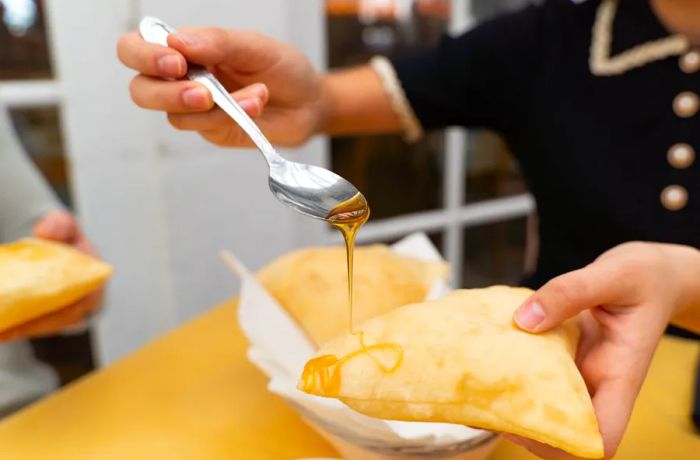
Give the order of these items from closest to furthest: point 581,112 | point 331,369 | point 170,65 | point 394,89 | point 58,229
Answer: point 331,369
point 170,65
point 58,229
point 581,112
point 394,89

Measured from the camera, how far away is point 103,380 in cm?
57

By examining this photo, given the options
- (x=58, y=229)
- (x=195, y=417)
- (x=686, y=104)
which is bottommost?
(x=195, y=417)

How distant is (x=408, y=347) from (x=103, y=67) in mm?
720

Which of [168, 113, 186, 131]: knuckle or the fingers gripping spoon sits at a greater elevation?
[168, 113, 186, 131]: knuckle

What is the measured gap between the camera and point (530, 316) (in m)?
0.36

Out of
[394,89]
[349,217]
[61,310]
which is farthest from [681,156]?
[61,310]

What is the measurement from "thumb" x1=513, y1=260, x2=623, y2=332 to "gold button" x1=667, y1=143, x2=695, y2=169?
401 mm

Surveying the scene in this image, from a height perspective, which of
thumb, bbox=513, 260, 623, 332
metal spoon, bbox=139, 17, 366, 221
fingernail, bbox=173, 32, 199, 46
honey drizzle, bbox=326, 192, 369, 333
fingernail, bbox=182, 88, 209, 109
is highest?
fingernail, bbox=173, 32, 199, 46

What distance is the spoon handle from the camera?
16.6 inches

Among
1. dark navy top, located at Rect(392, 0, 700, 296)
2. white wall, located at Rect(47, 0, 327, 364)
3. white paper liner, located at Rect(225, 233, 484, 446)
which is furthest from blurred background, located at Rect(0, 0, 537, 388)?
white paper liner, located at Rect(225, 233, 484, 446)

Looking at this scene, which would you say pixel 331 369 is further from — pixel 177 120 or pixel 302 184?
pixel 177 120

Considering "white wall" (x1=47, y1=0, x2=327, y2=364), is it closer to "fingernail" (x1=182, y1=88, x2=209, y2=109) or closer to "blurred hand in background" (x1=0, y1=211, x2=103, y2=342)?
"blurred hand in background" (x1=0, y1=211, x2=103, y2=342)

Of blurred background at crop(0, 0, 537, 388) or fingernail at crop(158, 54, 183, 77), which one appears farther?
blurred background at crop(0, 0, 537, 388)

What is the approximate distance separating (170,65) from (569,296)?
317 millimetres
